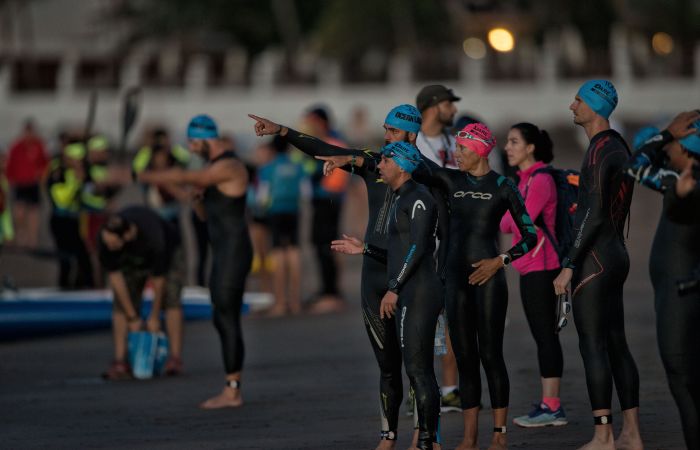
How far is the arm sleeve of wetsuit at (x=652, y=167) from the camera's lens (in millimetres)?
7934

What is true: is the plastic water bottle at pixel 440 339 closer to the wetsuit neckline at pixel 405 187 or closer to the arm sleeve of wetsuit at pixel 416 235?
the arm sleeve of wetsuit at pixel 416 235

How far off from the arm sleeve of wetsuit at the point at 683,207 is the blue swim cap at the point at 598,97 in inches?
50.4

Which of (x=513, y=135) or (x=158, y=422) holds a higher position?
(x=513, y=135)

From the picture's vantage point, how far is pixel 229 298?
1147cm

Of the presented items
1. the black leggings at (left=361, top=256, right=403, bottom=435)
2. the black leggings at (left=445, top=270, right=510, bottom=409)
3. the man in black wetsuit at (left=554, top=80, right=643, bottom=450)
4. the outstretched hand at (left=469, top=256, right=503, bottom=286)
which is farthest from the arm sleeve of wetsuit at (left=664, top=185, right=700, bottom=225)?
the black leggings at (left=361, top=256, right=403, bottom=435)

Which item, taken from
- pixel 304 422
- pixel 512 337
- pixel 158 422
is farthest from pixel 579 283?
pixel 512 337

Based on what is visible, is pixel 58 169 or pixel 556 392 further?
pixel 58 169

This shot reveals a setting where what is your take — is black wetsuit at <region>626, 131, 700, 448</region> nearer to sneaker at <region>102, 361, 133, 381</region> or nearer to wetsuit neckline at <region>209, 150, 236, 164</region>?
wetsuit neckline at <region>209, 150, 236, 164</region>

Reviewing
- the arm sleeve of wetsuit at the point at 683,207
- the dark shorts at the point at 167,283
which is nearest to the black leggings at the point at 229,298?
the dark shorts at the point at 167,283

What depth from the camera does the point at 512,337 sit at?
48.4 ft

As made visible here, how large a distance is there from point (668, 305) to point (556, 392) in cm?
220

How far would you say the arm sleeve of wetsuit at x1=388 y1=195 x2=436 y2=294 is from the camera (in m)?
8.73

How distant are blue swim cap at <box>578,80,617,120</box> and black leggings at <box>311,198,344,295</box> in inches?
343

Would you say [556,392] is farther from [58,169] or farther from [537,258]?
[58,169]
